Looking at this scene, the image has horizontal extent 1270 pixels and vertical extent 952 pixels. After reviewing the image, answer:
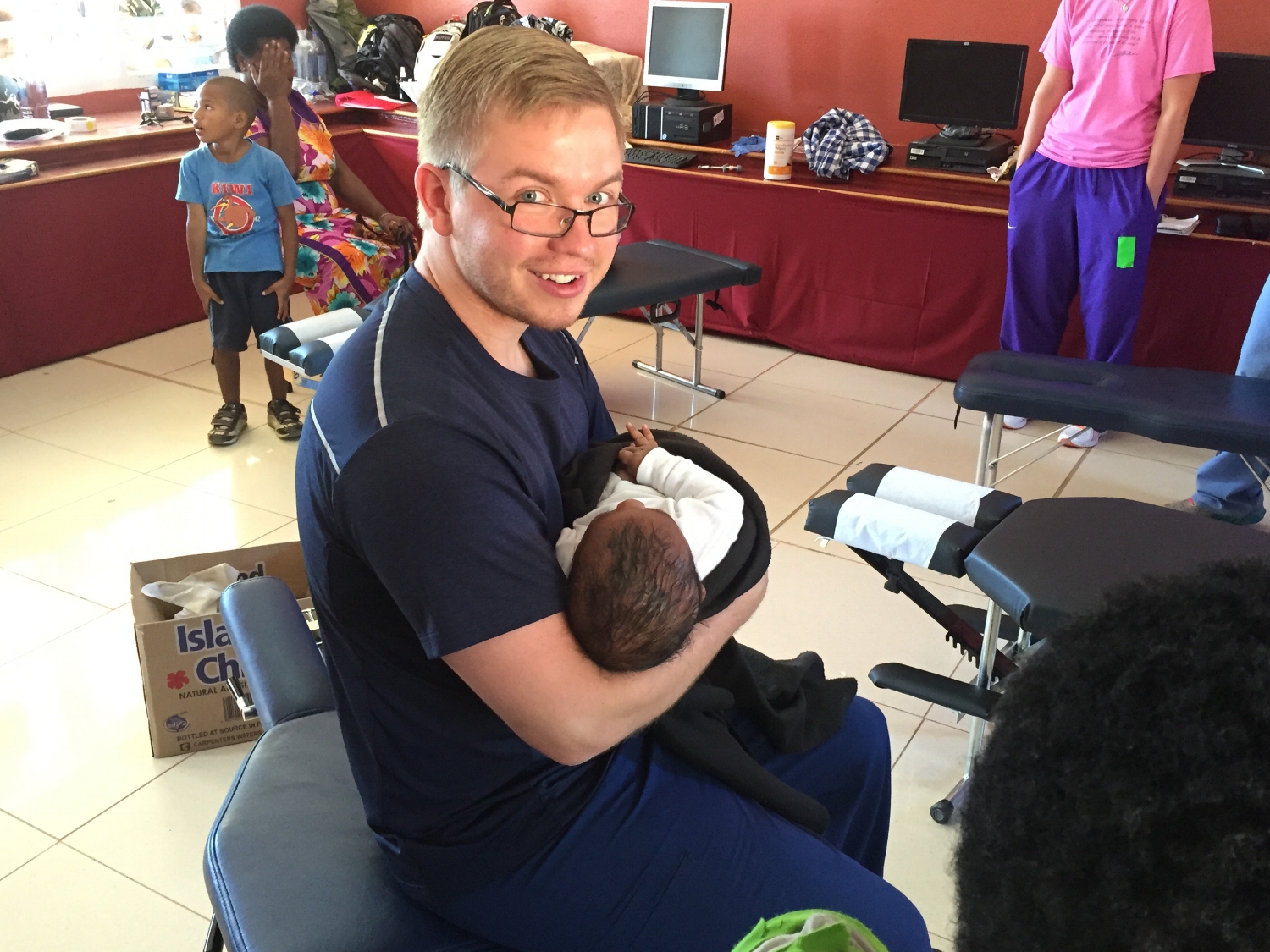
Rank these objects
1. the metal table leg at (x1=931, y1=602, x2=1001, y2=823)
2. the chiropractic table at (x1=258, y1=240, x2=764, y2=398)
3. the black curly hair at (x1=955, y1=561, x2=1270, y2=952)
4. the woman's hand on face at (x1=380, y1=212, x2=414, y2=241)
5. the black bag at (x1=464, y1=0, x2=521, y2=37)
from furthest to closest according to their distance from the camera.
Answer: the black bag at (x1=464, y1=0, x2=521, y2=37) < the woman's hand on face at (x1=380, y1=212, x2=414, y2=241) < the chiropractic table at (x1=258, y1=240, x2=764, y2=398) < the metal table leg at (x1=931, y1=602, x2=1001, y2=823) < the black curly hair at (x1=955, y1=561, x2=1270, y2=952)

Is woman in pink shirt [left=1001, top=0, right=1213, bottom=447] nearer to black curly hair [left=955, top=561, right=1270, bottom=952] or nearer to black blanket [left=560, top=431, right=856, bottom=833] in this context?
black blanket [left=560, top=431, right=856, bottom=833]

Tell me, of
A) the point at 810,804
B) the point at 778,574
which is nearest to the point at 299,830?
the point at 810,804

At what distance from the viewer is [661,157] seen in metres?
4.54

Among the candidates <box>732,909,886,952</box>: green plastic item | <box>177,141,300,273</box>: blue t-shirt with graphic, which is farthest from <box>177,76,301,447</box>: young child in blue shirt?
<box>732,909,886,952</box>: green plastic item

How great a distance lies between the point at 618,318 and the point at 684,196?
0.70m

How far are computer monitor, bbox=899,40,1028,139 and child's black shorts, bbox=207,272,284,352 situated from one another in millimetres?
2513

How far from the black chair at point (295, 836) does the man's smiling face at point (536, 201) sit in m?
0.60

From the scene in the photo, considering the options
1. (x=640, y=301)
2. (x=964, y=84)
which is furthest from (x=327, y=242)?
(x=964, y=84)

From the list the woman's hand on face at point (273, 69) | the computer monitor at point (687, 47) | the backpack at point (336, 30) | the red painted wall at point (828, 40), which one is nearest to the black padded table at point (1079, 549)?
the woman's hand on face at point (273, 69)

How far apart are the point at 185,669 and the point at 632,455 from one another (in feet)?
4.15

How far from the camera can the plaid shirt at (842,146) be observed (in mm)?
4277

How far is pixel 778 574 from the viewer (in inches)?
113

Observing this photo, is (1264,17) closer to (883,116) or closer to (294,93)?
(883,116)

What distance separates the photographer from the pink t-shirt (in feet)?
10.8
